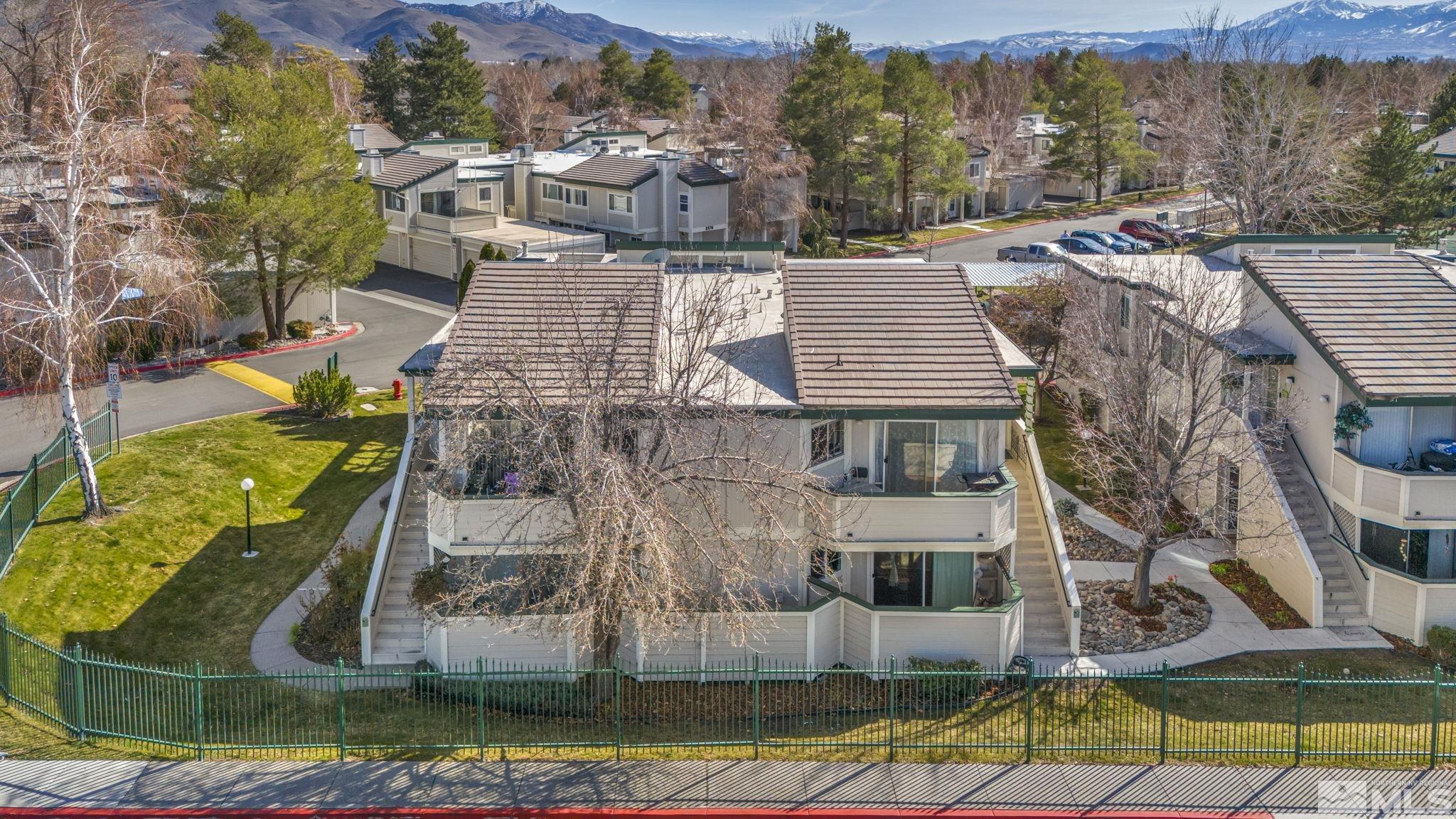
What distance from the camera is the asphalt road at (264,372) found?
115 ft

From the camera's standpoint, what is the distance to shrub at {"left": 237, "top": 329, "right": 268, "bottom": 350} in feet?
153

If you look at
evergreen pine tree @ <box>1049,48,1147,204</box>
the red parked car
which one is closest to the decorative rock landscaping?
the red parked car

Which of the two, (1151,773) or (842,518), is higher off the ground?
(842,518)

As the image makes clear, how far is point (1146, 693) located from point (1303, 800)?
Result: 3.97m

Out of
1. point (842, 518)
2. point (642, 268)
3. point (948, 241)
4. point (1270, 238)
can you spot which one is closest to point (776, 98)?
point (948, 241)

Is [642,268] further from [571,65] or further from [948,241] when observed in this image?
[571,65]

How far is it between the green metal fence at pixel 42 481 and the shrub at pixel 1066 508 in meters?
23.4

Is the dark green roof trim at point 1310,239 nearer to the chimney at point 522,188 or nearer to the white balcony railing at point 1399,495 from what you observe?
the white balcony railing at point 1399,495

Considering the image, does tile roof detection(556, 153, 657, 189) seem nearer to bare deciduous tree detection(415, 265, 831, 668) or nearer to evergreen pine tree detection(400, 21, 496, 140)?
evergreen pine tree detection(400, 21, 496, 140)

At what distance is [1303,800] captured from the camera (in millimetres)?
19812

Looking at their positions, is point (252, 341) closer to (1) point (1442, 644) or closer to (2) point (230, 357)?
(2) point (230, 357)

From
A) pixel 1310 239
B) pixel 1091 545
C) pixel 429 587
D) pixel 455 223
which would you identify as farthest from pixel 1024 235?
pixel 429 587

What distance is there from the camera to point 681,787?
65.3 ft

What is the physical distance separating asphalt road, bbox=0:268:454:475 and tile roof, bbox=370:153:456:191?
17.1 feet
